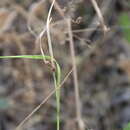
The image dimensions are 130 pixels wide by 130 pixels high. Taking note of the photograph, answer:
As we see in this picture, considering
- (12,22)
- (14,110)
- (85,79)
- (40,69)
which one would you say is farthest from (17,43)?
(85,79)

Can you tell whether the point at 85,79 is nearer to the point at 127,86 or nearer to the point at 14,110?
the point at 127,86

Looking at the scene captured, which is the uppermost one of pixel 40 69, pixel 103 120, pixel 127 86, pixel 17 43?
pixel 17 43

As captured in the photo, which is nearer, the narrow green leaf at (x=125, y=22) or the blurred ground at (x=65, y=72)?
the blurred ground at (x=65, y=72)

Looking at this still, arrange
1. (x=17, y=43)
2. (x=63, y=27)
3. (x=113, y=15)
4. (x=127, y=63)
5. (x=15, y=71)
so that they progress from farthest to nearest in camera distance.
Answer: (x=113, y=15)
(x=127, y=63)
(x=15, y=71)
(x=17, y=43)
(x=63, y=27)

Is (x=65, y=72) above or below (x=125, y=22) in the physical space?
below

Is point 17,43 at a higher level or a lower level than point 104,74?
higher

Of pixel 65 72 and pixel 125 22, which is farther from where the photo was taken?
pixel 125 22

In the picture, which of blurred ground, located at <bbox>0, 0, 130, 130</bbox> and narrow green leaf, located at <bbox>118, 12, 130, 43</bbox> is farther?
narrow green leaf, located at <bbox>118, 12, 130, 43</bbox>

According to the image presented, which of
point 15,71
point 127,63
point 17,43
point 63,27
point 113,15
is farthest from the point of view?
point 113,15
